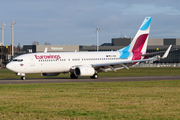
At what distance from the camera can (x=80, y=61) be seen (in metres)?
43.8

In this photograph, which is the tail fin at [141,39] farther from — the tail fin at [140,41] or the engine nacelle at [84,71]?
the engine nacelle at [84,71]

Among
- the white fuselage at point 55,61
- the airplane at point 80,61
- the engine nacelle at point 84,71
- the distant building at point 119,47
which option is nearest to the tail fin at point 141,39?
the airplane at point 80,61

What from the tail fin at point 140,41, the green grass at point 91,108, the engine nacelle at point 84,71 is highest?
the tail fin at point 140,41

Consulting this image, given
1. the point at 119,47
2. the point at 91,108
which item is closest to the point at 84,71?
the point at 91,108

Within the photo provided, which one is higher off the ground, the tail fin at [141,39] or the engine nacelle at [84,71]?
the tail fin at [141,39]

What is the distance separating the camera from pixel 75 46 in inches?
5133

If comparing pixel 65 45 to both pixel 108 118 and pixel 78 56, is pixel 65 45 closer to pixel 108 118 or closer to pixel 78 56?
pixel 78 56

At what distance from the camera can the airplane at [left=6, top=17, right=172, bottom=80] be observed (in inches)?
1574

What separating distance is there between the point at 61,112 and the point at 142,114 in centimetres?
377

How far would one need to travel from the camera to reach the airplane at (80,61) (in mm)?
39969

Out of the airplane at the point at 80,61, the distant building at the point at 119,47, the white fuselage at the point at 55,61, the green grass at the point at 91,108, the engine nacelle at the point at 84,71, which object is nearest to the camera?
the green grass at the point at 91,108

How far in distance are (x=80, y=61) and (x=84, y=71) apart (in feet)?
10.6

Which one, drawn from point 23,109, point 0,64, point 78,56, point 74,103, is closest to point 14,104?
point 23,109

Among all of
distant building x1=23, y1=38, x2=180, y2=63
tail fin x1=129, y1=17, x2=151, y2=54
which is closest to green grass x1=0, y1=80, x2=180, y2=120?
tail fin x1=129, y1=17, x2=151, y2=54
